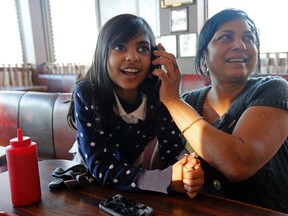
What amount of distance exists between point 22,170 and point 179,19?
12.0 ft

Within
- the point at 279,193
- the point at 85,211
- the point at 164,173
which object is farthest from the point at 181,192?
the point at 279,193

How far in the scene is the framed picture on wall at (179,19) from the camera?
12.7 ft

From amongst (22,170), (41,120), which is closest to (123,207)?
(22,170)

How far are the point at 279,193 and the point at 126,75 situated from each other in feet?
2.09

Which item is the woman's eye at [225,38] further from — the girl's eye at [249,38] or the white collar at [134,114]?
the white collar at [134,114]

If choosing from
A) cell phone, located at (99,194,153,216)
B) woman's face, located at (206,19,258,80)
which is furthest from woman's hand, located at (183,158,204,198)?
woman's face, located at (206,19,258,80)

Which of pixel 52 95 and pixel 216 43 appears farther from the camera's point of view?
pixel 52 95

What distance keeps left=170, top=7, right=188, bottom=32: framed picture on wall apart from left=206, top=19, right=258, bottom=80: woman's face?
3002 millimetres

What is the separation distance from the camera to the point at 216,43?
1.05 metres

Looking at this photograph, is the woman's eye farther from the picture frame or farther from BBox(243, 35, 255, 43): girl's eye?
the picture frame

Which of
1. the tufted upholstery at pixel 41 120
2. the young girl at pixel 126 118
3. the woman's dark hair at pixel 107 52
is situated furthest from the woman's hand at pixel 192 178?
the tufted upholstery at pixel 41 120

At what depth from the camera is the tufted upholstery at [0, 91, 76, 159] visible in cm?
193

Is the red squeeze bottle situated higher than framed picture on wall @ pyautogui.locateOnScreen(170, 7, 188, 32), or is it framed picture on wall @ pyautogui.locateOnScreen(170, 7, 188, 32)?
framed picture on wall @ pyautogui.locateOnScreen(170, 7, 188, 32)

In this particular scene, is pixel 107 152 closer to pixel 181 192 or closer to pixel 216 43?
pixel 181 192
